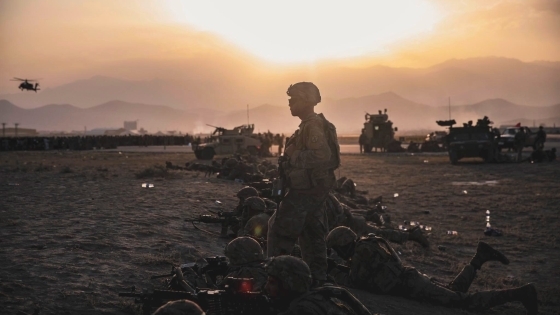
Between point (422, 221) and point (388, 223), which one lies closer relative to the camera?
point (388, 223)

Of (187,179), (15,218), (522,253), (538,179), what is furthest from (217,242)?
(538,179)

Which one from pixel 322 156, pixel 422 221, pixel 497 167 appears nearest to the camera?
pixel 322 156

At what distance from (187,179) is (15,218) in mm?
10077

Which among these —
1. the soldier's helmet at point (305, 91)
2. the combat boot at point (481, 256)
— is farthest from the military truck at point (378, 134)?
the soldier's helmet at point (305, 91)

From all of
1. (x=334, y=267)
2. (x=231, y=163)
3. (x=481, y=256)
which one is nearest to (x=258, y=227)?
(x=334, y=267)

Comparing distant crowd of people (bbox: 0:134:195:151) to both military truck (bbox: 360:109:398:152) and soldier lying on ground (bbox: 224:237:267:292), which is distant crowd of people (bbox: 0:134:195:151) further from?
soldier lying on ground (bbox: 224:237:267:292)

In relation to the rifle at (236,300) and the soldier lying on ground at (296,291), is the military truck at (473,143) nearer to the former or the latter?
the soldier lying on ground at (296,291)

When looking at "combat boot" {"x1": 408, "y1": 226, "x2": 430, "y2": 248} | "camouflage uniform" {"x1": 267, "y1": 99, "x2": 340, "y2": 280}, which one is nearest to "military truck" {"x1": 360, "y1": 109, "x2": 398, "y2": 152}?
"combat boot" {"x1": 408, "y1": 226, "x2": 430, "y2": 248}

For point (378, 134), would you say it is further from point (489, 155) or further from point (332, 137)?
point (332, 137)

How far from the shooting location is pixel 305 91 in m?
6.20

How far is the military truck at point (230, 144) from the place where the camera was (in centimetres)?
3453

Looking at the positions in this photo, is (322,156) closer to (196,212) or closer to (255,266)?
(255,266)

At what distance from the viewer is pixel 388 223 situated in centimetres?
1268

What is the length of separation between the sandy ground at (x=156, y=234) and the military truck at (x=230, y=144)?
43.9 ft
